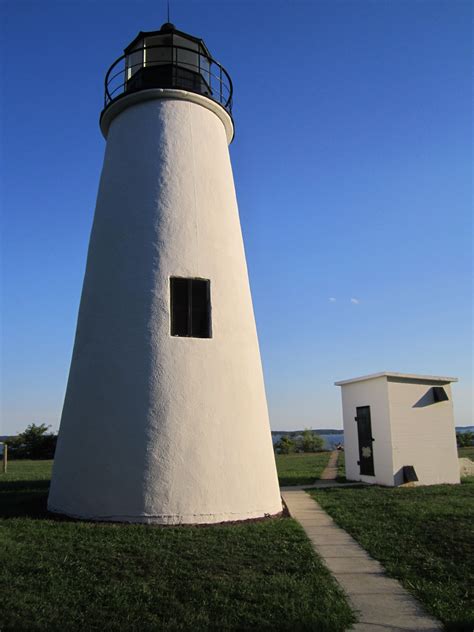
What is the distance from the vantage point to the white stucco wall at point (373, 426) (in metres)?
14.2

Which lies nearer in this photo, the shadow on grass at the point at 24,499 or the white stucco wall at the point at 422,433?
the shadow on grass at the point at 24,499

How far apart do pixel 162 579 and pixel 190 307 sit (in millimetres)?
4928

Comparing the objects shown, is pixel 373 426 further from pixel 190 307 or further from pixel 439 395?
pixel 190 307

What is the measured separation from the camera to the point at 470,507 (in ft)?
32.8

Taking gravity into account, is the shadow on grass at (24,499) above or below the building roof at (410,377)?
below

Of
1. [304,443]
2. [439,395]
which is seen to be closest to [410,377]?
[439,395]

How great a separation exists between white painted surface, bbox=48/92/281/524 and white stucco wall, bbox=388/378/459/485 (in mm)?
5806

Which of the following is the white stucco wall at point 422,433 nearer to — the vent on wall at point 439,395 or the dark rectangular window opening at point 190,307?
the vent on wall at point 439,395

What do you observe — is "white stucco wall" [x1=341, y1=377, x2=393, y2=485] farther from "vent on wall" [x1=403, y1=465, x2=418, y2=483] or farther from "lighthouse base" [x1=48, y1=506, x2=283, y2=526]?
"lighthouse base" [x1=48, y1=506, x2=283, y2=526]

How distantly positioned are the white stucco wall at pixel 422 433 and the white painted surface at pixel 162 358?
19.0ft

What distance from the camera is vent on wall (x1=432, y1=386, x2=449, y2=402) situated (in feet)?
48.4

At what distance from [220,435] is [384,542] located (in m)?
3.07

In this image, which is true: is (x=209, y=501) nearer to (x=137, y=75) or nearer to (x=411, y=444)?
(x=411, y=444)

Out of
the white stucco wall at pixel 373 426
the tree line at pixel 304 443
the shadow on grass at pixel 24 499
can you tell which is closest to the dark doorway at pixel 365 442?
the white stucco wall at pixel 373 426
